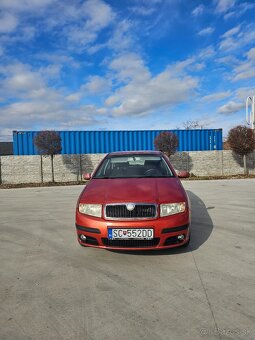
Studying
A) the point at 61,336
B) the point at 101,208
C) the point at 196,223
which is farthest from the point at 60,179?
the point at 61,336

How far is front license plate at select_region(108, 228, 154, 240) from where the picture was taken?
11.5ft

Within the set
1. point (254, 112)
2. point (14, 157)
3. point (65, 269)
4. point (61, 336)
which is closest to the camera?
point (61, 336)

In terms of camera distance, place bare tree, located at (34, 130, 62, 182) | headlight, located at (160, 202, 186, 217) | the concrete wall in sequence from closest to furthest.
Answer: headlight, located at (160, 202, 186, 217), bare tree, located at (34, 130, 62, 182), the concrete wall

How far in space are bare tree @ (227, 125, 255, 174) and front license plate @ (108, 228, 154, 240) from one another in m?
15.4

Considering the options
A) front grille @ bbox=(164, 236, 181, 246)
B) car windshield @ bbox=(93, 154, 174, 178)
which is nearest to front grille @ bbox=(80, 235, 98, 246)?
front grille @ bbox=(164, 236, 181, 246)

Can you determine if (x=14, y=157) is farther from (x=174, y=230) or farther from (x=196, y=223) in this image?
(x=174, y=230)

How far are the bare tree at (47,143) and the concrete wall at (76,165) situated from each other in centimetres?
113

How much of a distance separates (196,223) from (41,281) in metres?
3.41

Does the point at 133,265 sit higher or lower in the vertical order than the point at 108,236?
lower

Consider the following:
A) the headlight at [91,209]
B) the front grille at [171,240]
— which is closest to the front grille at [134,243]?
the front grille at [171,240]

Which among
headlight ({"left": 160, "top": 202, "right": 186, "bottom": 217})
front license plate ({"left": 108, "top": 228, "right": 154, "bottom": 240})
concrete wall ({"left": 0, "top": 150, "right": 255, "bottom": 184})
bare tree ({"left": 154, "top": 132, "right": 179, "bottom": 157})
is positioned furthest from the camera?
bare tree ({"left": 154, "top": 132, "right": 179, "bottom": 157})

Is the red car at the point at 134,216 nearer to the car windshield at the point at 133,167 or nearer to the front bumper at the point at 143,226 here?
the front bumper at the point at 143,226

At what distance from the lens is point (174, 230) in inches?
142

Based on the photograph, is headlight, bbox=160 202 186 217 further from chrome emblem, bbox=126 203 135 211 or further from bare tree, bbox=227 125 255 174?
bare tree, bbox=227 125 255 174
